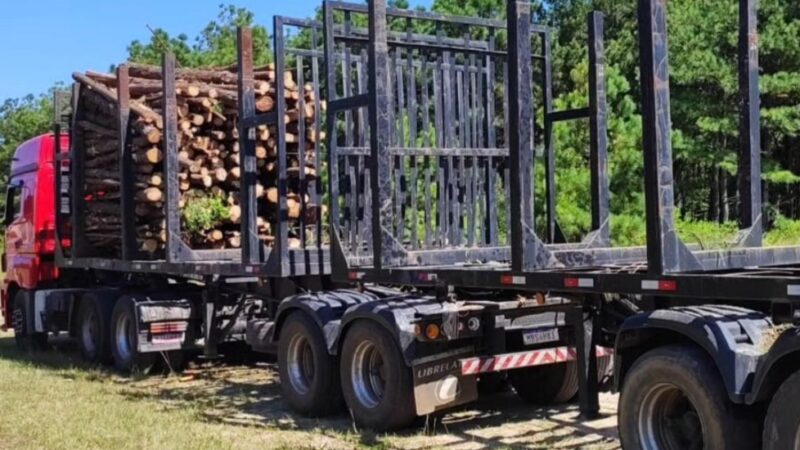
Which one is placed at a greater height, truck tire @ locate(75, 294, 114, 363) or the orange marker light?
the orange marker light

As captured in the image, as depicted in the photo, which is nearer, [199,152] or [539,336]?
[539,336]

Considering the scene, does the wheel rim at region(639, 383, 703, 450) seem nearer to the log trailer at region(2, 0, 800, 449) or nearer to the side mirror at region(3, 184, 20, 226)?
the log trailer at region(2, 0, 800, 449)

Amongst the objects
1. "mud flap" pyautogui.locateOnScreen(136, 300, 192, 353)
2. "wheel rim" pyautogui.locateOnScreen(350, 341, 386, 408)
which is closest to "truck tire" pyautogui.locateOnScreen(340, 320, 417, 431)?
"wheel rim" pyautogui.locateOnScreen(350, 341, 386, 408)

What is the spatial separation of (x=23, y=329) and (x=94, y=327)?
220 centimetres

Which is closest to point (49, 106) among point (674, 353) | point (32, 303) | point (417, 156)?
point (32, 303)

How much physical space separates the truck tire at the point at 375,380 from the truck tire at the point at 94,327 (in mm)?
5524

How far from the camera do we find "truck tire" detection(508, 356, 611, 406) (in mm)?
8469

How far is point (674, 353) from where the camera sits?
5.38 metres

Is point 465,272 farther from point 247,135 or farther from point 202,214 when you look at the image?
point 202,214

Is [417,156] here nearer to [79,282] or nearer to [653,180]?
[653,180]

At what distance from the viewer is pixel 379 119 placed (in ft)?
25.0

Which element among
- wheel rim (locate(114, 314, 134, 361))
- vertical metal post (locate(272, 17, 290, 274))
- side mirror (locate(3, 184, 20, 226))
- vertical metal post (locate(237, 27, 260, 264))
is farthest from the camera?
side mirror (locate(3, 184, 20, 226))

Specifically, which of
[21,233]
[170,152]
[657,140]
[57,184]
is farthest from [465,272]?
[21,233]

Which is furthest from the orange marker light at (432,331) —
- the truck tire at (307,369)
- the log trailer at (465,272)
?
the truck tire at (307,369)
